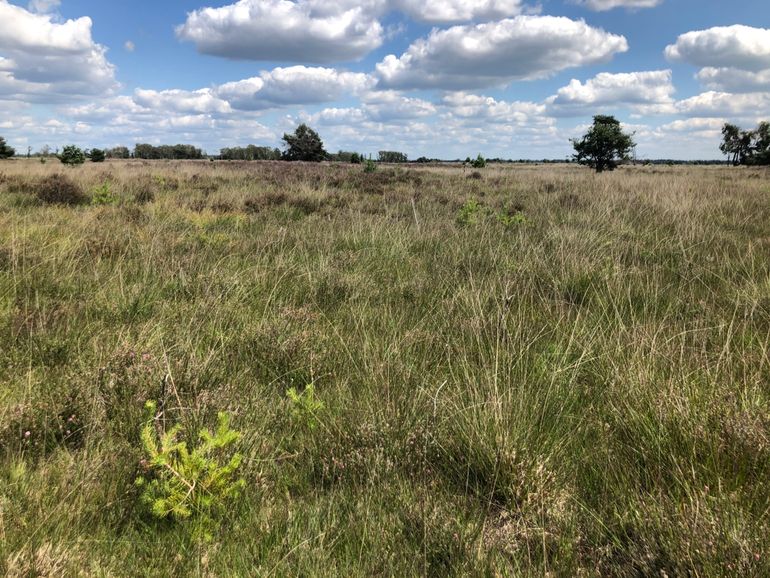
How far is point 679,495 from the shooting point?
1602 mm

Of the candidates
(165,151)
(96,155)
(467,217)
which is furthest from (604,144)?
(165,151)

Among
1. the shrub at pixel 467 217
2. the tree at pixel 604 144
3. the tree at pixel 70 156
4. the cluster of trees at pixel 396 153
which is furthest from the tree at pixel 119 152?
the shrub at pixel 467 217

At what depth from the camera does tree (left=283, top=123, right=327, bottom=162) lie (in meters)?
56.4

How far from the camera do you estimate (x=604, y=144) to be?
112 feet

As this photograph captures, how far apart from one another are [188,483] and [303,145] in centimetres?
5912

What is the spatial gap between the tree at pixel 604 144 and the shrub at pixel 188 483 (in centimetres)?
3652

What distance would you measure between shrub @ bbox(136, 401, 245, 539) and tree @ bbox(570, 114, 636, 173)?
1438 inches

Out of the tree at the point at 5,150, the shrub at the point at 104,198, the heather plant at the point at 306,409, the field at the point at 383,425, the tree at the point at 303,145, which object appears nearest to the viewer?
the field at the point at 383,425

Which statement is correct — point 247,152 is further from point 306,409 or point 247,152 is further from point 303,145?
point 306,409

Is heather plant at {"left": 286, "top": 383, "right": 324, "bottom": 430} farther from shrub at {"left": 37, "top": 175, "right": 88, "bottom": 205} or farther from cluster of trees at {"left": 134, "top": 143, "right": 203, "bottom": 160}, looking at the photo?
cluster of trees at {"left": 134, "top": 143, "right": 203, "bottom": 160}

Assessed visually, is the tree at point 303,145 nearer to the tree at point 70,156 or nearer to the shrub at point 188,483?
the tree at point 70,156

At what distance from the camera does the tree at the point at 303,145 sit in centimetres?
5638

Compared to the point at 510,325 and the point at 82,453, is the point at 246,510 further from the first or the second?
the point at 510,325

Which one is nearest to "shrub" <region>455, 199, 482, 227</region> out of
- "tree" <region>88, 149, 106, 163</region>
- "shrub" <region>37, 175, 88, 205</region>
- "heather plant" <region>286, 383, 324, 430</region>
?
"heather plant" <region>286, 383, 324, 430</region>
